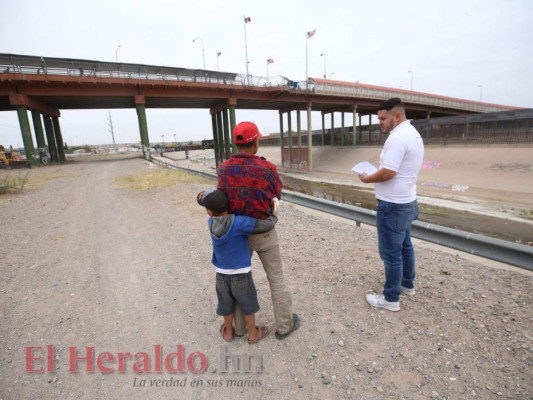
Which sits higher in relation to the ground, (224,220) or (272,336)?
(224,220)

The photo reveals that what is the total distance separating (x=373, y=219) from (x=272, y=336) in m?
3.27

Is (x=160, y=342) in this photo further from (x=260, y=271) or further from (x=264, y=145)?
(x=264, y=145)

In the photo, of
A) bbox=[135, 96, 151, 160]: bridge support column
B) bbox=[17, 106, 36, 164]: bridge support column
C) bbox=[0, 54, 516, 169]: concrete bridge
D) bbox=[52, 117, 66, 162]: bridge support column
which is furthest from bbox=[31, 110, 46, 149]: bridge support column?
bbox=[135, 96, 151, 160]: bridge support column

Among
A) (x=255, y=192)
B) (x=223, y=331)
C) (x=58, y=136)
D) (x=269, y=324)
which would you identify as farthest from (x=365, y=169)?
(x=58, y=136)

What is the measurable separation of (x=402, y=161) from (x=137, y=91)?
30.6 meters

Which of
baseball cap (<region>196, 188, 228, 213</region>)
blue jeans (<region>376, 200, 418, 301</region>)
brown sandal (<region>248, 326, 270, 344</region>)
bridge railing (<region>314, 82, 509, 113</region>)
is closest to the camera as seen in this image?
baseball cap (<region>196, 188, 228, 213</region>)

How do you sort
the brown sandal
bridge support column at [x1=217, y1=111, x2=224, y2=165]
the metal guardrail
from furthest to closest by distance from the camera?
bridge support column at [x1=217, y1=111, x2=224, y2=165] → the metal guardrail → the brown sandal

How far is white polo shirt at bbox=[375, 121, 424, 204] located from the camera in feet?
8.79

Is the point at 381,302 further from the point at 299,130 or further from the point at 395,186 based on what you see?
the point at 299,130

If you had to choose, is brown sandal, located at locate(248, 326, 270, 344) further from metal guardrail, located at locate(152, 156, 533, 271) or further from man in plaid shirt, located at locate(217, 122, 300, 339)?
metal guardrail, located at locate(152, 156, 533, 271)

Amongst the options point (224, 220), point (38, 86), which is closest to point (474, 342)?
point (224, 220)

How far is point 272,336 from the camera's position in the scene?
2.67m

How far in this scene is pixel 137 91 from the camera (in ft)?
90.7

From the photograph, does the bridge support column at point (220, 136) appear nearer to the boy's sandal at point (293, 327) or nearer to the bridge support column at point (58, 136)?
the bridge support column at point (58, 136)
